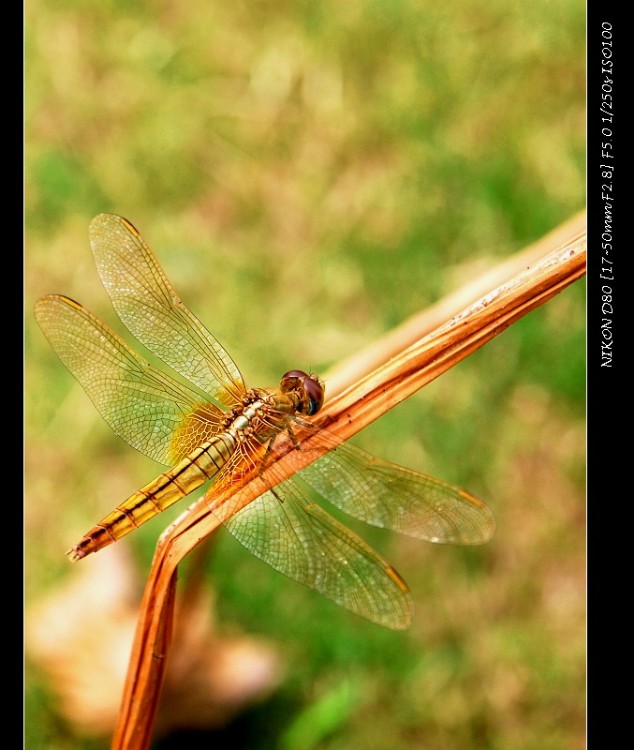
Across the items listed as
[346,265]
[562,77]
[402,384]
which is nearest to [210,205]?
[346,265]

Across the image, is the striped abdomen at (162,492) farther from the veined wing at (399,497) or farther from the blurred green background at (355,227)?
the blurred green background at (355,227)

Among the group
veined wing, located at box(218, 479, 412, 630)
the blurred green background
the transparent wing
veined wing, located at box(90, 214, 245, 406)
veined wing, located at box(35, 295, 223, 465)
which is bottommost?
veined wing, located at box(218, 479, 412, 630)

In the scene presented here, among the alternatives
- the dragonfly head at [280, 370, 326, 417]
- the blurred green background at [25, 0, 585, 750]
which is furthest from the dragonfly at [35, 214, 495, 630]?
the blurred green background at [25, 0, 585, 750]

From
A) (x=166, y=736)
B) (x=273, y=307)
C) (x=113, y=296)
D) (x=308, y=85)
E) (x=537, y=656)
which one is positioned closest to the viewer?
(x=113, y=296)

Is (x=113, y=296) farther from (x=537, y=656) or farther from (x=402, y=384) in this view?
(x=537, y=656)

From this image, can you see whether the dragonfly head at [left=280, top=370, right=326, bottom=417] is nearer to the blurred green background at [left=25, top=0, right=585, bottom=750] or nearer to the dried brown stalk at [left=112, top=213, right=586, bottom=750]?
the dried brown stalk at [left=112, top=213, right=586, bottom=750]

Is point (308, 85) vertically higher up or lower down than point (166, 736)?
higher up

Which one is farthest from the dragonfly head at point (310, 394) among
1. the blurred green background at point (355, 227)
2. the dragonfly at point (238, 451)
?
the blurred green background at point (355, 227)
